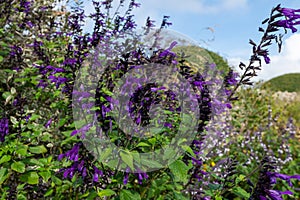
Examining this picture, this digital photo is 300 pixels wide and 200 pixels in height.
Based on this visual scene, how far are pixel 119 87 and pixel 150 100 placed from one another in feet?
0.89

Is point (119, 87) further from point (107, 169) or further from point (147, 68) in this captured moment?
point (107, 169)

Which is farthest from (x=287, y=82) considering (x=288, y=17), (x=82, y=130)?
(x=82, y=130)

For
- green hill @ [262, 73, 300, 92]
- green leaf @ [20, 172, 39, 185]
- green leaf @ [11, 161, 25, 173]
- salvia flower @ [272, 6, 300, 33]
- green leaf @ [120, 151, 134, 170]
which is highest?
green hill @ [262, 73, 300, 92]

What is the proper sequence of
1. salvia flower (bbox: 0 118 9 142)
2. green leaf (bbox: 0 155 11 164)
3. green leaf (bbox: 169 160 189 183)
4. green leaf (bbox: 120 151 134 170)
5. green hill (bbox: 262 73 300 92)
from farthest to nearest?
green hill (bbox: 262 73 300 92)
salvia flower (bbox: 0 118 9 142)
green leaf (bbox: 0 155 11 164)
green leaf (bbox: 169 160 189 183)
green leaf (bbox: 120 151 134 170)

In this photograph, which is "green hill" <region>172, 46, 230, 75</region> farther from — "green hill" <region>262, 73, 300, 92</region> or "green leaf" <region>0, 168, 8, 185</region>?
"green hill" <region>262, 73, 300, 92</region>

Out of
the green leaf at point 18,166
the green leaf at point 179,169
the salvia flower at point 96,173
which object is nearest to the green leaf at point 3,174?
the green leaf at point 18,166

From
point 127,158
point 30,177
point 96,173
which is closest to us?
point 127,158

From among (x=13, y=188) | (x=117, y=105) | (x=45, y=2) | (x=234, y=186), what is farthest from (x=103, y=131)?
(x=45, y=2)

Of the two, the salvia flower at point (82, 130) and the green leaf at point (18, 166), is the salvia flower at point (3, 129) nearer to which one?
the green leaf at point (18, 166)

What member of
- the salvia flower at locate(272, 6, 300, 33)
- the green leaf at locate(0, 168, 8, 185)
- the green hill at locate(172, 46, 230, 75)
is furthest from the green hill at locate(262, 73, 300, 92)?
the green leaf at locate(0, 168, 8, 185)

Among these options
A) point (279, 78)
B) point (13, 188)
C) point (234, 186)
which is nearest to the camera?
point (234, 186)

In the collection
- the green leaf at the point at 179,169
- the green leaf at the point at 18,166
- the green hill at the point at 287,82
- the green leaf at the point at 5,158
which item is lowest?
the green leaf at the point at 18,166

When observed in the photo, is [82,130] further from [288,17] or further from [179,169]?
[288,17]

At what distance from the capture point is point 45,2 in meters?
5.29
